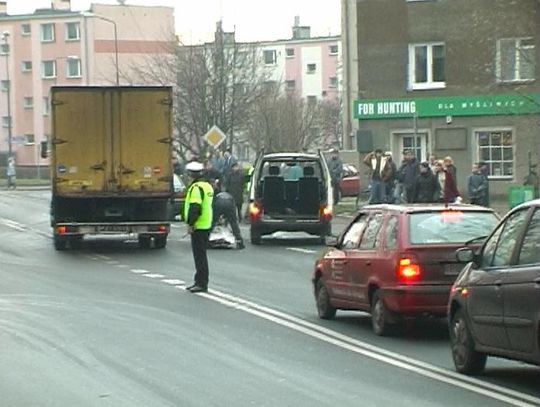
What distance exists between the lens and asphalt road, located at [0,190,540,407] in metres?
11.6

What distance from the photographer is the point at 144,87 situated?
28719 millimetres

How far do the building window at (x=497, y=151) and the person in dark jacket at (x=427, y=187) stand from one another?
692 inches

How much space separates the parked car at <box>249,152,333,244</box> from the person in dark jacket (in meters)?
1.84

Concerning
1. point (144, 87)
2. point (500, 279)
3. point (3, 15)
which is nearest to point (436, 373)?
point (500, 279)

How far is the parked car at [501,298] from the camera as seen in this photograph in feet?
36.9

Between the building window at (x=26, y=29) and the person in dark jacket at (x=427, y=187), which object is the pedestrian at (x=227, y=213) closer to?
the person in dark jacket at (x=427, y=187)

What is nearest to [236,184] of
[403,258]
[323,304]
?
[323,304]

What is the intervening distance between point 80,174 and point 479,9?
73.9 feet

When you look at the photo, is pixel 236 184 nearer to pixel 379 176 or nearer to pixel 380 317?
pixel 379 176

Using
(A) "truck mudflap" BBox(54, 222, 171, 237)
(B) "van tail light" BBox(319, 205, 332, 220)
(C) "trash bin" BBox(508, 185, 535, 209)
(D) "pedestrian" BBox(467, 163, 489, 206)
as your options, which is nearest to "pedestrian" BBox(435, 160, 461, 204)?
(D) "pedestrian" BBox(467, 163, 489, 206)

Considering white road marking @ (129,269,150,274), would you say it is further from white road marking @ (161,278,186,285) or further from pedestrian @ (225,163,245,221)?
pedestrian @ (225,163,245,221)

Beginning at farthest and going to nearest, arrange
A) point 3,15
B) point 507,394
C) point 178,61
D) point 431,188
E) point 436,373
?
point 3,15, point 178,61, point 431,188, point 436,373, point 507,394

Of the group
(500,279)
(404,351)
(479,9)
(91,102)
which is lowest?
(404,351)

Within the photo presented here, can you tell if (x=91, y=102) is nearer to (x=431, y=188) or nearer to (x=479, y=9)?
(x=431, y=188)
